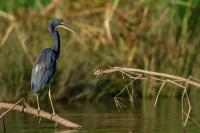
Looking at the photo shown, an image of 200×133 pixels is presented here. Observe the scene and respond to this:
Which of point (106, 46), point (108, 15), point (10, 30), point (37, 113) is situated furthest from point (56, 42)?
point (108, 15)

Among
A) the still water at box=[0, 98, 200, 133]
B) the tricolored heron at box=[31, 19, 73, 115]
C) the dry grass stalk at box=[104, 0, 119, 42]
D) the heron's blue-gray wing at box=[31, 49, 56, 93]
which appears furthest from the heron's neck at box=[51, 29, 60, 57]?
the dry grass stalk at box=[104, 0, 119, 42]

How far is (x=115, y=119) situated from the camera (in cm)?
1383

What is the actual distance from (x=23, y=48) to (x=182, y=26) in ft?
11.3

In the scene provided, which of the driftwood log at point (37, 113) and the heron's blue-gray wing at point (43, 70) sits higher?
the heron's blue-gray wing at point (43, 70)

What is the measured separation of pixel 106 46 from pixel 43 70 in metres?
6.08

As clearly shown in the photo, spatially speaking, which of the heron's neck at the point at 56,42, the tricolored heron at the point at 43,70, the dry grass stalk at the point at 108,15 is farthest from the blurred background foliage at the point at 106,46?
the tricolored heron at the point at 43,70

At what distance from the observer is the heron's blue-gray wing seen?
1270 cm

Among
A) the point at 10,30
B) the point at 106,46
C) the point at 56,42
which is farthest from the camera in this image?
the point at 10,30

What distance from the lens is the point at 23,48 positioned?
18.2m

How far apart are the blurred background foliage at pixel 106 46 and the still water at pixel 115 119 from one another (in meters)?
0.93

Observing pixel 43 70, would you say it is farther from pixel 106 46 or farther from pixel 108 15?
pixel 108 15

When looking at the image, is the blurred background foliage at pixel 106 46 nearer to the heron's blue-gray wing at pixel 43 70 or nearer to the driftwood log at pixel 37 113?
the heron's blue-gray wing at pixel 43 70

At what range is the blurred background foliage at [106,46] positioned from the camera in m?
17.8

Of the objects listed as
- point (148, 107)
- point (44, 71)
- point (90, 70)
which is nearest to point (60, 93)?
point (90, 70)
